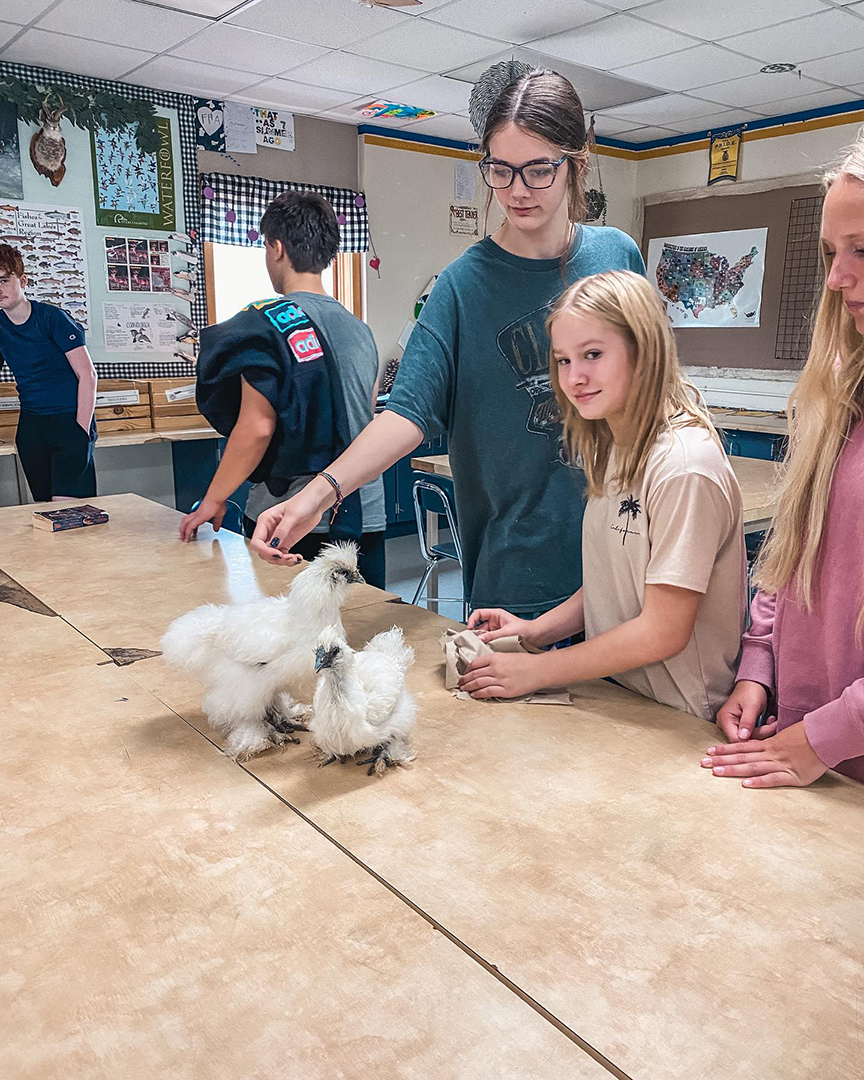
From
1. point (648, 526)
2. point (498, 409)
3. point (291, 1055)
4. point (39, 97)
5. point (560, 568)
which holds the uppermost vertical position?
point (39, 97)

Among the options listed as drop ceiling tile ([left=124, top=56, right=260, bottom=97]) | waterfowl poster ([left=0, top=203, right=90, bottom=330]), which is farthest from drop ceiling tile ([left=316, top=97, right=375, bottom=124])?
waterfowl poster ([left=0, top=203, right=90, bottom=330])

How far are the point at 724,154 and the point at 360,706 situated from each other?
19.5 feet

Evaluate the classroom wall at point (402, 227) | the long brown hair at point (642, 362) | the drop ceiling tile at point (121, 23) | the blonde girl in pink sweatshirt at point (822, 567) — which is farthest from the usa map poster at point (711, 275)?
the blonde girl in pink sweatshirt at point (822, 567)

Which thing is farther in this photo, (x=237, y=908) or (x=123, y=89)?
(x=123, y=89)

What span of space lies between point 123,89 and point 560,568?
417 centimetres

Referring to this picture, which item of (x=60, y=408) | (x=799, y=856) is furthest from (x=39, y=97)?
(x=799, y=856)

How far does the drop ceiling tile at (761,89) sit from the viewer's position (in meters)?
4.59

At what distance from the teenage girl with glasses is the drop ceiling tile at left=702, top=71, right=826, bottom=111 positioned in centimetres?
374

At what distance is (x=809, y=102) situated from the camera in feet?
16.8

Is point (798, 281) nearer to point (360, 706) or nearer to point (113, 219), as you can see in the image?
point (113, 219)

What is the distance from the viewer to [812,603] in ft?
3.65

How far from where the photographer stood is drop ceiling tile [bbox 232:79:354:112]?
4.55 metres

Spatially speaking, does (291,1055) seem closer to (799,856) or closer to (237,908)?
(237,908)

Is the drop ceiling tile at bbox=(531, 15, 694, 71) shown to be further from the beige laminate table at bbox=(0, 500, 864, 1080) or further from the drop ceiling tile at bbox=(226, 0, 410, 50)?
the beige laminate table at bbox=(0, 500, 864, 1080)
